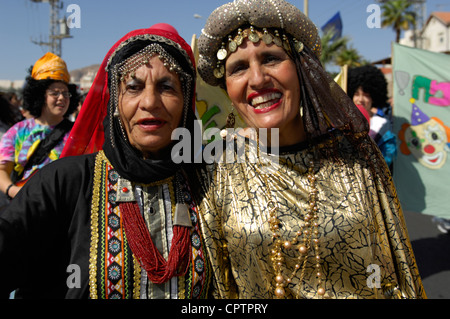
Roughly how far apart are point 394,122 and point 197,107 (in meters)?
2.81

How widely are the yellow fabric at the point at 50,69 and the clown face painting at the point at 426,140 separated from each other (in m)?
3.87

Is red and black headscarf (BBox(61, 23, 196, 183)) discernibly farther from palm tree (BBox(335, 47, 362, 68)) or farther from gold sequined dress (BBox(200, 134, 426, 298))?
palm tree (BBox(335, 47, 362, 68))

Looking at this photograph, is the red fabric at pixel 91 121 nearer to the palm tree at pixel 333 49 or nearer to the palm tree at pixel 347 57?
the palm tree at pixel 333 49

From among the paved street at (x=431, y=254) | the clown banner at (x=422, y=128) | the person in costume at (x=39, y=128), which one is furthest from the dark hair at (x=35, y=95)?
the paved street at (x=431, y=254)

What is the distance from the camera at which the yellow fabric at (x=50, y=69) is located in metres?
3.45

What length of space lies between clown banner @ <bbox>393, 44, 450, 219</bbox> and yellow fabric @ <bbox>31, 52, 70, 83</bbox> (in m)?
3.73

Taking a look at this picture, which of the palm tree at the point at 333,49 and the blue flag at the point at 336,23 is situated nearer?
the blue flag at the point at 336,23

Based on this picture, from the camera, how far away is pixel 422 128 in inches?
162

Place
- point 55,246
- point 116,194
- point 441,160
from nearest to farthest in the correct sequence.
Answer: point 55,246 → point 116,194 → point 441,160

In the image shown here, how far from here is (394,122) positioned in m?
4.25

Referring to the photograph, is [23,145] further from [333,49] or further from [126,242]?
[333,49]

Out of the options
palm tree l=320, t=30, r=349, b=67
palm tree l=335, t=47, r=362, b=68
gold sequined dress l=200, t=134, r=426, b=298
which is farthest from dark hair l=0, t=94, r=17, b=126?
palm tree l=335, t=47, r=362, b=68
